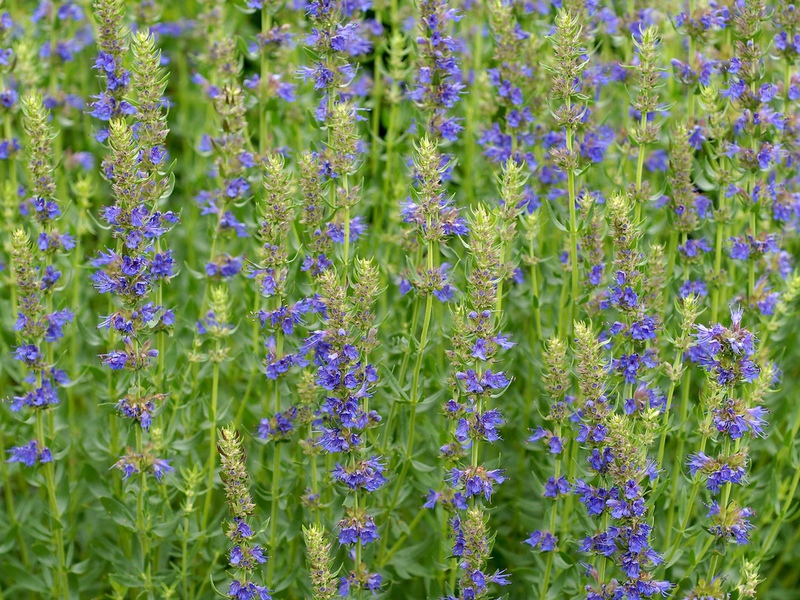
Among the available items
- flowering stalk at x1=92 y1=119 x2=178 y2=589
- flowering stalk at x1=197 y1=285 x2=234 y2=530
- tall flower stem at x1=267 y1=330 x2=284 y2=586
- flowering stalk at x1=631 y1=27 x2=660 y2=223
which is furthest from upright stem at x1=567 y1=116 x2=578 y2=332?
flowering stalk at x1=92 y1=119 x2=178 y2=589

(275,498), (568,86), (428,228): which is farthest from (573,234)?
(275,498)

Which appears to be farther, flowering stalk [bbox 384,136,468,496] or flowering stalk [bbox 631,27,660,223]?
flowering stalk [bbox 631,27,660,223]

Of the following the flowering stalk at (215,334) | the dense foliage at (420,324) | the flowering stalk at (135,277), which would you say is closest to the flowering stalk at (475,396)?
the dense foliage at (420,324)

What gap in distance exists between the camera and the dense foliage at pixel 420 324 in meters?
4.78

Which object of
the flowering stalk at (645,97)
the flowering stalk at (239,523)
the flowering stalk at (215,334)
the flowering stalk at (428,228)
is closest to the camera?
the flowering stalk at (239,523)

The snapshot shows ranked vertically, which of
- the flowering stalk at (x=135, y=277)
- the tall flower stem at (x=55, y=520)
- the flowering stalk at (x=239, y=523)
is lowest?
the tall flower stem at (x=55, y=520)

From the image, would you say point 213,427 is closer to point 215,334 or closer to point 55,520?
point 215,334

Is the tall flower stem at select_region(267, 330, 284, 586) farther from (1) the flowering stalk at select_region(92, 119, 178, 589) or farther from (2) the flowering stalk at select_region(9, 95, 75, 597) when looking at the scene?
(2) the flowering stalk at select_region(9, 95, 75, 597)

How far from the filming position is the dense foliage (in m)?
4.78

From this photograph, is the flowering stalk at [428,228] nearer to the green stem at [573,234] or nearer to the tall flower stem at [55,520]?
the green stem at [573,234]

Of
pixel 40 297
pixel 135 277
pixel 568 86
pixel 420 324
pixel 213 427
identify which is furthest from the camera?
pixel 420 324

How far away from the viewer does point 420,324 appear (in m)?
5.83

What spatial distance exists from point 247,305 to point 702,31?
3.03 metres

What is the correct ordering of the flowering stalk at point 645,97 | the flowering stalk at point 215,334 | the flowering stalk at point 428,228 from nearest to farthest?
the flowering stalk at point 428,228 < the flowering stalk at point 645,97 < the flowering stalk at point 215,334
